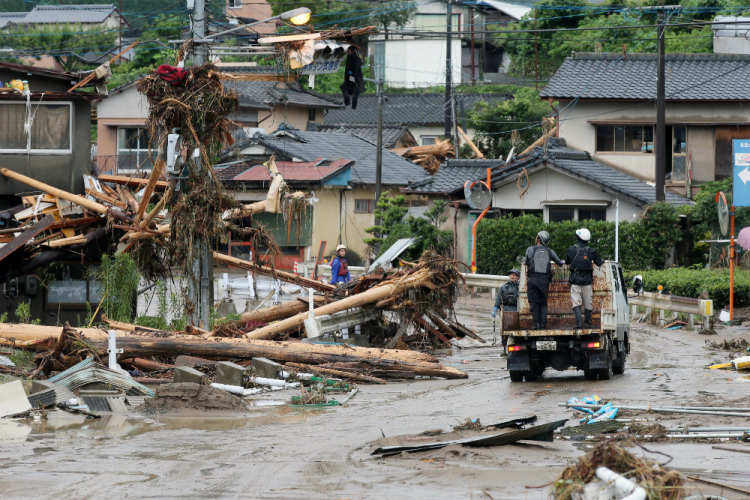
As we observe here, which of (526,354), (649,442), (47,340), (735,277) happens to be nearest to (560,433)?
(649,442)

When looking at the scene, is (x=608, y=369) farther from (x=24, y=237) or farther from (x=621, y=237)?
(x=621, y=237)

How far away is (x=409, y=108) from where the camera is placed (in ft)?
199

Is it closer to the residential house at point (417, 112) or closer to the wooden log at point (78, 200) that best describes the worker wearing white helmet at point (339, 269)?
the wooden log at point (78, 200)

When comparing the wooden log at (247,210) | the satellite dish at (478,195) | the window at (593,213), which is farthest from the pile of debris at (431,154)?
the wooden log at (247,210)

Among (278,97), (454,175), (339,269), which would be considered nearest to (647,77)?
(454,175)

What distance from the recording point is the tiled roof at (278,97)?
4941 cm

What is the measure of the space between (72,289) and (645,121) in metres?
24.1

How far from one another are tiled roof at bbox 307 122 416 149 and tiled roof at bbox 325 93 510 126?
2165 millimetres

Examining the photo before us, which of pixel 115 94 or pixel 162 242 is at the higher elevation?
pixel 115 94

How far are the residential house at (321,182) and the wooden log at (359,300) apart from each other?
748 inches

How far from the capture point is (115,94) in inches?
1751

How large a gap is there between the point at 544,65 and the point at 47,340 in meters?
48.3

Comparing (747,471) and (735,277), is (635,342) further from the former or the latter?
(747,471)

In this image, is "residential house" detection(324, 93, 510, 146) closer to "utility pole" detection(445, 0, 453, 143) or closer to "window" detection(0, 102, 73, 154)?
"utility pole" detection(445, 0, 453, 143)
